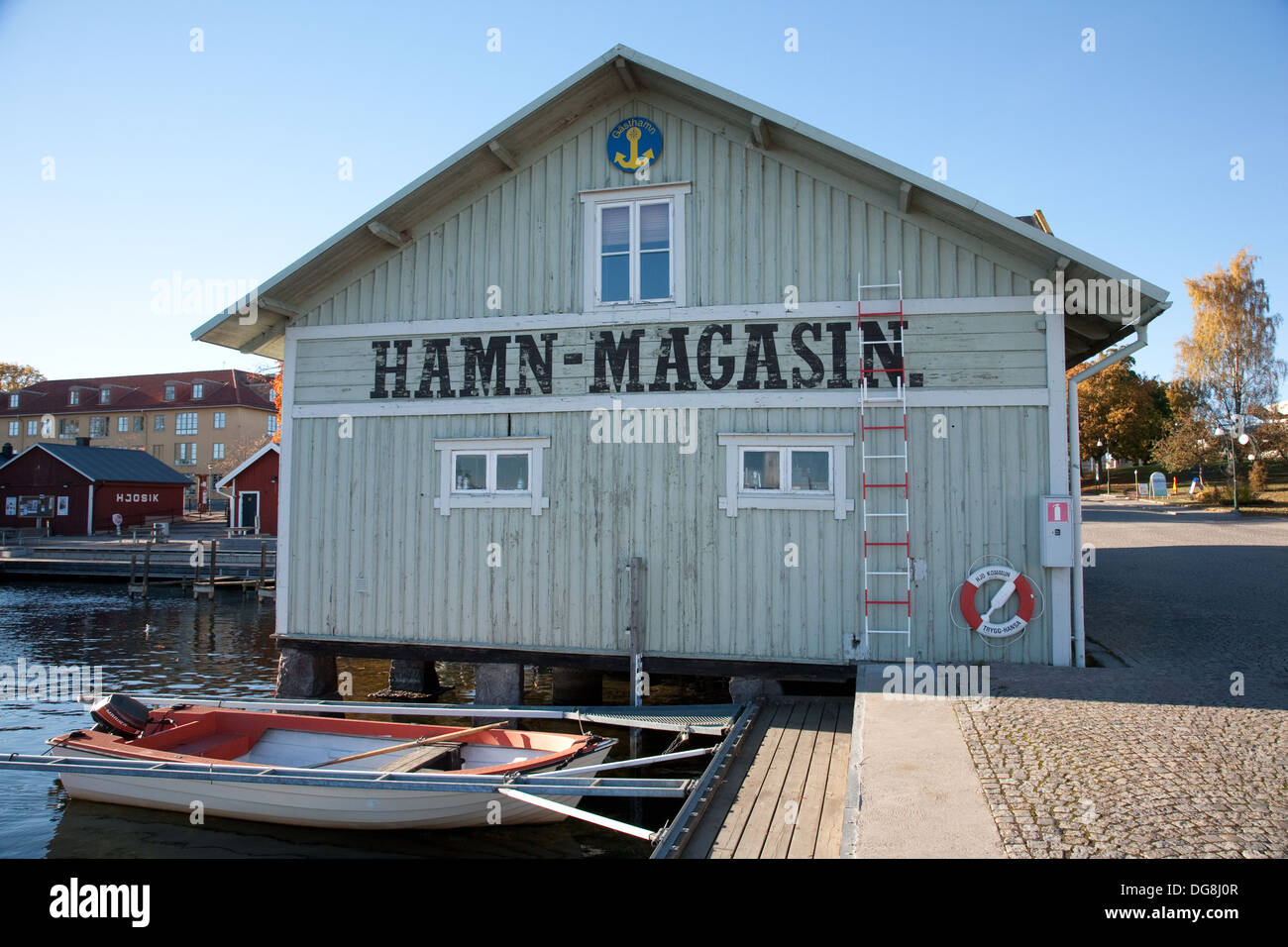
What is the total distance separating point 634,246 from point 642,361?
152 centimetres

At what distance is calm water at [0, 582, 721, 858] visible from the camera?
810 cm

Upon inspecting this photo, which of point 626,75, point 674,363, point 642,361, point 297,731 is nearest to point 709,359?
point 674,363

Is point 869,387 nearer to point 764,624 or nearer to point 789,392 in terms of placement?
point 789,392

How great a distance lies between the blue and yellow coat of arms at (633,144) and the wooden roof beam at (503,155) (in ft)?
4.20

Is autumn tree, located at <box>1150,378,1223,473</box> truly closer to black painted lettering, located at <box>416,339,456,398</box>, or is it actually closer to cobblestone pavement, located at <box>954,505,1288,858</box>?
cobblestone pavement, located at <box>954,505,1288,858</box>

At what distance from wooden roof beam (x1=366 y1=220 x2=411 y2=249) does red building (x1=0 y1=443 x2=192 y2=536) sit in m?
45.2

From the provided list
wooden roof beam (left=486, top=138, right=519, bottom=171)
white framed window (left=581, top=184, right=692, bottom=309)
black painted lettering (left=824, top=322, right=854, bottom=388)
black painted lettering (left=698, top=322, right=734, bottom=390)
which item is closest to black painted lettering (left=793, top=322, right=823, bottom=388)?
black painted lettering (left=824, top=322, right=854, bottom=388)

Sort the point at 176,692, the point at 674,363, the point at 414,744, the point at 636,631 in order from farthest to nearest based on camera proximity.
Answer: the point at 176,692, the point at 674,363, the point at 636,631, the point at 414,744

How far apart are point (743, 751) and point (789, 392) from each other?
4226 millimetres

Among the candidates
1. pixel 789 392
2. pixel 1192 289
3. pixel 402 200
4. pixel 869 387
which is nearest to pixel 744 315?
pixel 789 392

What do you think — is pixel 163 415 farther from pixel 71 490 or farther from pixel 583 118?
pixel 583 118

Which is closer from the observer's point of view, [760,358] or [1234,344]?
[760,358]

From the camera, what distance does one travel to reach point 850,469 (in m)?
9.68

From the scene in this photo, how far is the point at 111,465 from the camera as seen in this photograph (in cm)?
4891
